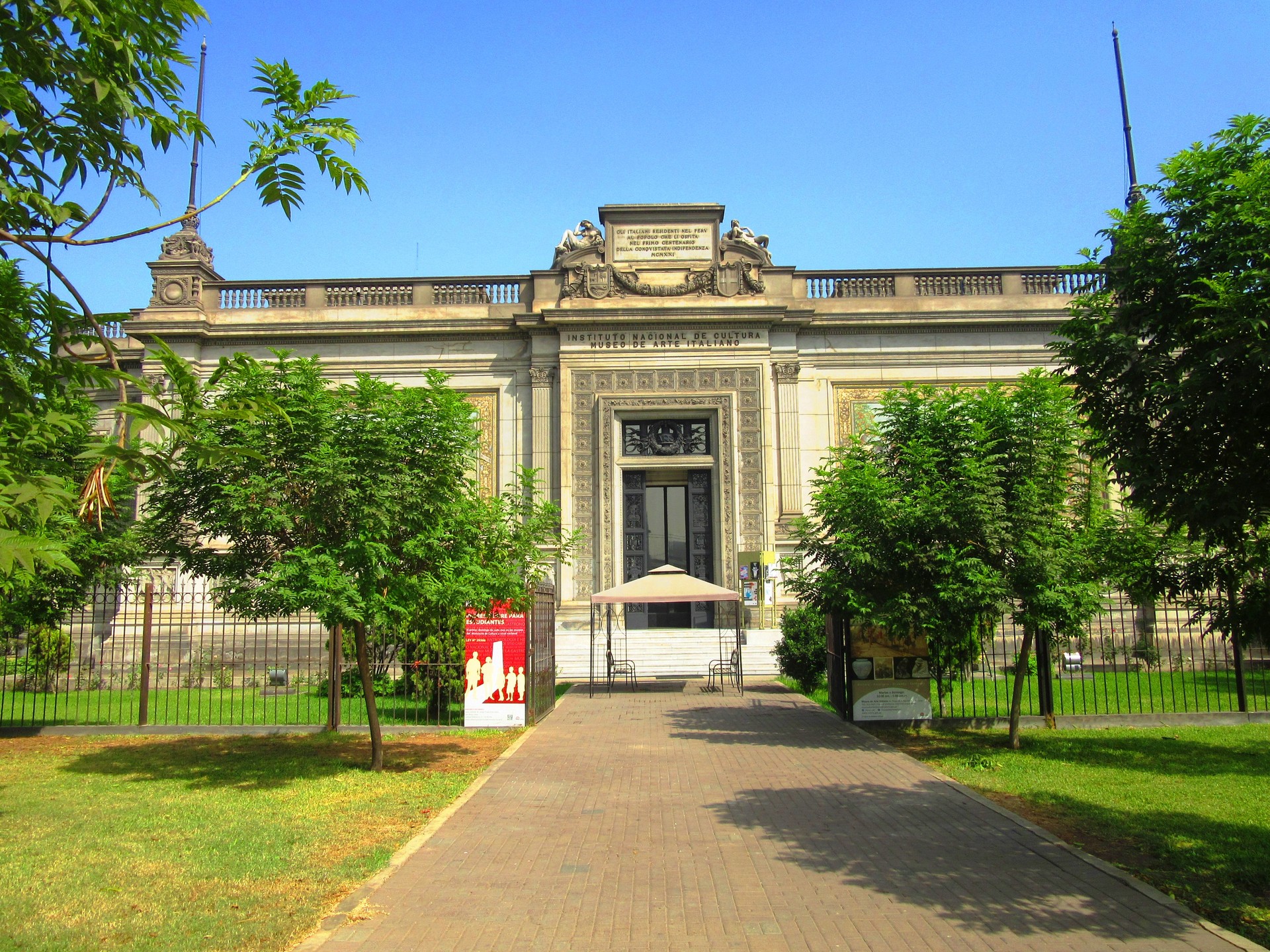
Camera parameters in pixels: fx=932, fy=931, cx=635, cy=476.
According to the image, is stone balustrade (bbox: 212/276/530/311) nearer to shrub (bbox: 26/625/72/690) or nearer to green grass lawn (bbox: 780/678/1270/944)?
shrub (bbox: 26/625/72/690)

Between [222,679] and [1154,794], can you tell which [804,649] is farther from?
[222,679]

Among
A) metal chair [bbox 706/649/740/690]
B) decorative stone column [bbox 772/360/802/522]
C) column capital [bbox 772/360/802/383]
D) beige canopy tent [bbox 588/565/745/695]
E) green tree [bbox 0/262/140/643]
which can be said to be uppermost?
column capital [bbox 772/360/802/383]

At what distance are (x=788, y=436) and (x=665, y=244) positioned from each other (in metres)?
6.71

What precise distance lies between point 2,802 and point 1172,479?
35.7ft

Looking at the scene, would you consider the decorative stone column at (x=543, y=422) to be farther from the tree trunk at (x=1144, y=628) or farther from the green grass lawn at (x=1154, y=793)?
the tree trunk at (x=1144, y=628)

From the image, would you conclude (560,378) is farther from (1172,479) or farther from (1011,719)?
(1172,479)

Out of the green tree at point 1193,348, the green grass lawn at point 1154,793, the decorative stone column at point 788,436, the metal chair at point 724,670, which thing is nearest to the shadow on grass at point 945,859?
the green grass lawn at point 1154,793

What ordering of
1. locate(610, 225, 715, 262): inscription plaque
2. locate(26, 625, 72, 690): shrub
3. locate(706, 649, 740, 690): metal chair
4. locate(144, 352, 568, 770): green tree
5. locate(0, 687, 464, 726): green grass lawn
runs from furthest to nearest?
locate(610, 225, 715, 262): inscription plaque, locate(706, 649, 740, 690): metal chair, locate(26, 625, 72, 690): shrub, locate(0, 687, 464, 726): green grass lawn, locate(144, 352, 568, 770): green tree

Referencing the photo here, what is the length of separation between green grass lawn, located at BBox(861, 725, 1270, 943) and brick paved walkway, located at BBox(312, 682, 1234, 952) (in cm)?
47

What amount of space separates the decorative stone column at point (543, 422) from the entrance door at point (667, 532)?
7.43 feet

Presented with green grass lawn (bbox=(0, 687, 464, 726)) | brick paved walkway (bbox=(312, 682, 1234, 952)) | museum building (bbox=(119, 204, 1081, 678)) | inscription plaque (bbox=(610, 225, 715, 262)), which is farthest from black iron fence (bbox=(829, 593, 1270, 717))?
inscription plaque (bbox=(610, 225, 715, 262))

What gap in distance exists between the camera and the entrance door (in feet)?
87.5

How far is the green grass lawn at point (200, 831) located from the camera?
5.75 m

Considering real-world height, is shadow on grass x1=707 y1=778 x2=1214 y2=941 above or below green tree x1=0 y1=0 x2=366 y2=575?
below
